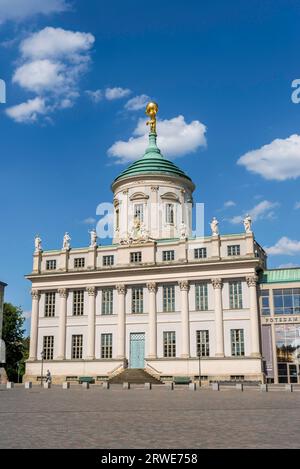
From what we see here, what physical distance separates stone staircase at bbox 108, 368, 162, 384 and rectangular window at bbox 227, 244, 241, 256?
1625cm

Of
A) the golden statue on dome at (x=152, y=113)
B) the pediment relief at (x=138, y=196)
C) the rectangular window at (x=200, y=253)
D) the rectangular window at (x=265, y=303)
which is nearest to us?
the rectangular window at (x=265, y=303)

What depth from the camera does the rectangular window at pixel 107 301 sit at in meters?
64.2

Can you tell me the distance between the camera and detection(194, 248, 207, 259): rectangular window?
62.1 m

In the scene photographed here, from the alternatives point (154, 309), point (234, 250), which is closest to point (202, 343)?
point (154, 309)

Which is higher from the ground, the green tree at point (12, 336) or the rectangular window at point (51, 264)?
the rectangular window at point (51, 264)

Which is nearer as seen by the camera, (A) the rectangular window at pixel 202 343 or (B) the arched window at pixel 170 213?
(A) the rectangular window at pixel 202 343

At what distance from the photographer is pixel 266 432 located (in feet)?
46.4

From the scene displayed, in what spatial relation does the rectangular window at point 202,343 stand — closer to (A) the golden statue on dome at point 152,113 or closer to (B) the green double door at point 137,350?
(B) the green double door at point 137,350

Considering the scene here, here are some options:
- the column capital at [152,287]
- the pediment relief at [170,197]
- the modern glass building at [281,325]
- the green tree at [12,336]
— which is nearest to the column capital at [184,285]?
the column capital at [152,287]

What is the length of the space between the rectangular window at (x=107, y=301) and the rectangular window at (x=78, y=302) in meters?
2.79

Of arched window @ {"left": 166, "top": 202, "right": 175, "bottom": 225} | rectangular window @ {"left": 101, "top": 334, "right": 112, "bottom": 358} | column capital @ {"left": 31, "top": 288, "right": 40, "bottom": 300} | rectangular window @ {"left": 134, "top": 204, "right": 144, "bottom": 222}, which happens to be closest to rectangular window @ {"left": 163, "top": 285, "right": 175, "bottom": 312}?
rectangular window @ {"left": 101, "top": 334, "right": 112, "bottom": 358}

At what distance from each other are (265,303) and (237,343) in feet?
17.8

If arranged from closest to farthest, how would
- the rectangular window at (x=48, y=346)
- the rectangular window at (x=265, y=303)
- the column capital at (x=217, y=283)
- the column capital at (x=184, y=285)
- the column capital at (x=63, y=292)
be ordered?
the rectangular window at (x=265, y=303), the column capital at (x=217, y=283), the column capital at (x=184, y=285), the rectangular window at (x=48, y=346), the column capital at (x=63, y=292)

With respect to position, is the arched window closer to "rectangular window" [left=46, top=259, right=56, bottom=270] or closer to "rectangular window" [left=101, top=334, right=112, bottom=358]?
"rectangular window" [left=46, top=259, right=56, bottom=270]
